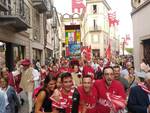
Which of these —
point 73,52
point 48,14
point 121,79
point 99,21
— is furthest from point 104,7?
point 121,79

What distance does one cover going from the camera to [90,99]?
20.2ft

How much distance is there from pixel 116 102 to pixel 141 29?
1485 centimetres

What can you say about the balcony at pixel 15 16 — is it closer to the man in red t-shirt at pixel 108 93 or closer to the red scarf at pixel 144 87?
the man in red t-shirt at pixel 108 93

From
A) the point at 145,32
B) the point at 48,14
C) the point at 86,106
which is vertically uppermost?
the point at 48,14

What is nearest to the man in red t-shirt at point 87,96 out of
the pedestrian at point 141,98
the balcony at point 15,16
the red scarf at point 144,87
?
the pedestrian at point 141,98

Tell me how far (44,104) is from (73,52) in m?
21.3

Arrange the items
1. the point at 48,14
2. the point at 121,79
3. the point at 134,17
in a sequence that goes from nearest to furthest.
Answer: the point at 121,79, the point at 134,17, the point at 48,14

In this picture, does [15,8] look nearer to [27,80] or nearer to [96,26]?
[27,80]

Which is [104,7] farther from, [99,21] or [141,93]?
[141,93]

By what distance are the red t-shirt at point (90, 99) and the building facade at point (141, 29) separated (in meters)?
12.9

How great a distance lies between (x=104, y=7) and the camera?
87.1 meters

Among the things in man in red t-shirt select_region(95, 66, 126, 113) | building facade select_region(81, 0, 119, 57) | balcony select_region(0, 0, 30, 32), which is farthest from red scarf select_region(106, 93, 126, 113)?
building facade select_region(81, 0, 119, 57)

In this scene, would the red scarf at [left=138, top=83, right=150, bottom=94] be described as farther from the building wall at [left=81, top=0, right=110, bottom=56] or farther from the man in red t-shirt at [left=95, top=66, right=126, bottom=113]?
the building wall at [left=81, top=0, right=110, bottom=56]

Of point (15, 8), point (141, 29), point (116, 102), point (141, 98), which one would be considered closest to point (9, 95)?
point (116, 102)
